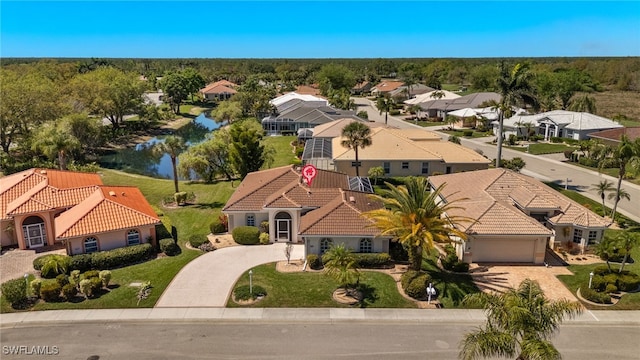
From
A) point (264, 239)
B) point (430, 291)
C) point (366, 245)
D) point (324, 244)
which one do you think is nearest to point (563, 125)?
point (366, 245)

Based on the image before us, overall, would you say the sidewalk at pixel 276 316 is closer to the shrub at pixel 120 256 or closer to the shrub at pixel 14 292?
the shrub at pixel 14 292

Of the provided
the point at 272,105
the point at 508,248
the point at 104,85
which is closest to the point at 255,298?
the point at 508,248

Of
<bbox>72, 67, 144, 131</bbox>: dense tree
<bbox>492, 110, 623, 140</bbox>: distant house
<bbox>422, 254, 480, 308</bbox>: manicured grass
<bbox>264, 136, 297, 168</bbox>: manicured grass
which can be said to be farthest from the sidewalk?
<bbox>72, 67, 144, 131</bbox>: dense tree

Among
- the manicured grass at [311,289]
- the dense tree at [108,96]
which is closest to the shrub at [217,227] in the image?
the manicured grass at [311,289]

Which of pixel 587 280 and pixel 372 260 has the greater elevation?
pixel 372 260

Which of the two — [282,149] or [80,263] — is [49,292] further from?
[282,149]

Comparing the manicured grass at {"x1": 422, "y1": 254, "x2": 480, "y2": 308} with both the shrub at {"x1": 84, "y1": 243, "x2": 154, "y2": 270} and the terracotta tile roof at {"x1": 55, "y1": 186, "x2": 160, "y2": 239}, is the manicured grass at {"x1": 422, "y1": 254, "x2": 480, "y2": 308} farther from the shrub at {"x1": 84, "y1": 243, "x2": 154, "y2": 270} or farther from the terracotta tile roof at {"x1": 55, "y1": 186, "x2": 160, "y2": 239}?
the terracotta tile roof at {"x1": 55, "y1": 186, "x2": 160, "y2": 239}
